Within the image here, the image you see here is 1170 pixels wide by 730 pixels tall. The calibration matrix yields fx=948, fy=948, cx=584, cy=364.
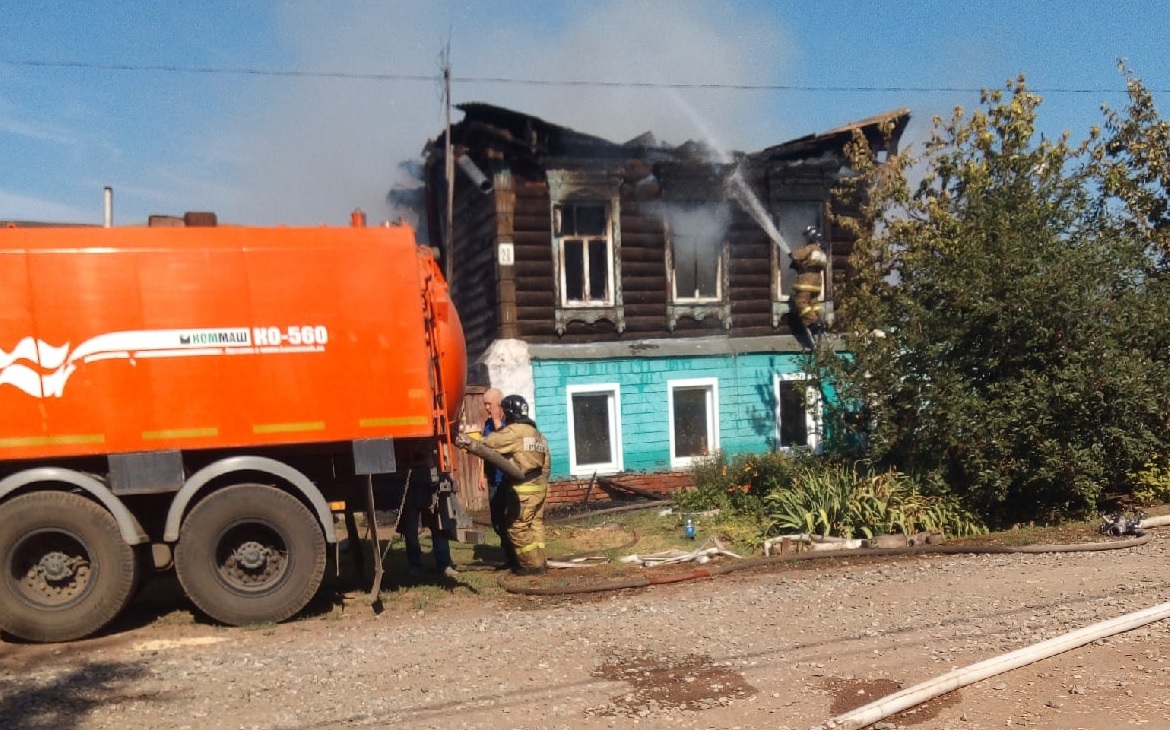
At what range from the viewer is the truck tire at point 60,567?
680 cm

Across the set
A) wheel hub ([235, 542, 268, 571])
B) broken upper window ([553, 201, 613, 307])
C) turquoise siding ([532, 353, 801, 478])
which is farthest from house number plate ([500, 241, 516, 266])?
wheel hub ([235, 542, 268, 571])

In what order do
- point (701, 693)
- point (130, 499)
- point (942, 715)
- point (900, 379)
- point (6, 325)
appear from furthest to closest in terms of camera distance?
point (900, 379), point (130, 499), point (6, 325), point (701, 693), point (942, 715)

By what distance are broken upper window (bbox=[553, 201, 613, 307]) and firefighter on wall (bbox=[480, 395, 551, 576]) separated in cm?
726

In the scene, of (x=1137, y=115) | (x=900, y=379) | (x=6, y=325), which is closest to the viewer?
(x=6, y=325)

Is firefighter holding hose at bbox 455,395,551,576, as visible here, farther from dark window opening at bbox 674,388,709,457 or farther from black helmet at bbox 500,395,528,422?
dark window opening at bbox 674,388,709,457

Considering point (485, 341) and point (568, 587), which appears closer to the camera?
point (568, 587)

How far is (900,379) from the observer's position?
12.0 meters

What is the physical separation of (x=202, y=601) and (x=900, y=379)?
A: 338 inches

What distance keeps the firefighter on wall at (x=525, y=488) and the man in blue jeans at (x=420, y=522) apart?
673 mm

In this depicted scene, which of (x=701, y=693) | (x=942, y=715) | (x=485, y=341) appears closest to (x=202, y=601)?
(x=701, y=693)

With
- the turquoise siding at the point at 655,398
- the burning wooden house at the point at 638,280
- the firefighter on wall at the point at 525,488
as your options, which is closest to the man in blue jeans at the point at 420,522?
the firefighter on wall at the point at 525,488

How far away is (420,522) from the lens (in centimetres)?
887

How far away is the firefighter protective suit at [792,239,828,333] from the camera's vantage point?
16.7 meters

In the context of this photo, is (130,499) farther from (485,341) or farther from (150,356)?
(485,341)
